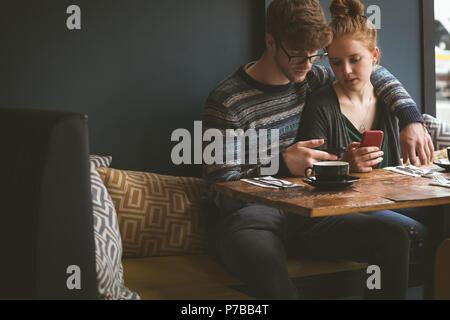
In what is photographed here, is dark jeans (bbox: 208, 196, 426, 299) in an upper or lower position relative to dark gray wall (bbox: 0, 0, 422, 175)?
lower

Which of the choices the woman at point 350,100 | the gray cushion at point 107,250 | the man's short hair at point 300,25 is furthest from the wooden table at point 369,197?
the man's short hair at point 300,25

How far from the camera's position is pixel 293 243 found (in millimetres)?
2156

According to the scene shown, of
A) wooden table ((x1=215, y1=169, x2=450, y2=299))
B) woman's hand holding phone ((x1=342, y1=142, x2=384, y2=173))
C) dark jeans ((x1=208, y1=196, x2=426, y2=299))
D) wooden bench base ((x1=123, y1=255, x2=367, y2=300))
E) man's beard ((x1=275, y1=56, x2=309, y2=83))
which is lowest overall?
wooden bench base ((x1=123, y1=255, x2=367, y2=300))

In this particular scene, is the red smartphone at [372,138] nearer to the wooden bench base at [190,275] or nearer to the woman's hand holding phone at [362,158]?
the woman's hand holding phone at [362,158]

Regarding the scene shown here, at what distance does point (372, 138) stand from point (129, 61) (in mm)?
1101

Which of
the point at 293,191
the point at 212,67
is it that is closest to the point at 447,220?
the point at 293,191

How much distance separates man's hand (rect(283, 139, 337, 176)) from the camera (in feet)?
6.50

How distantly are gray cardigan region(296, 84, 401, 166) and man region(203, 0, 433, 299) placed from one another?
0.13 ft

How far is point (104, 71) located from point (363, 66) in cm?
109

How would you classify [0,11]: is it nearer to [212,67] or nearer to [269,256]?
[212,67]

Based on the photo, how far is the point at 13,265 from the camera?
54.6 inches

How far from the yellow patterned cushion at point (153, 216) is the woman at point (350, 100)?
1.88 ft

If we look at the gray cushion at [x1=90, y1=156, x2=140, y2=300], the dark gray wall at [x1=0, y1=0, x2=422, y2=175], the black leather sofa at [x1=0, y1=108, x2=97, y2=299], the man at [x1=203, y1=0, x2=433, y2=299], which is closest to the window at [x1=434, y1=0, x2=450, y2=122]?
the dark gray wall at [x1=0, y1=0, x2=422, y2=175]

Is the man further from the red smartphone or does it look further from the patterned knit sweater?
the red smartphone
